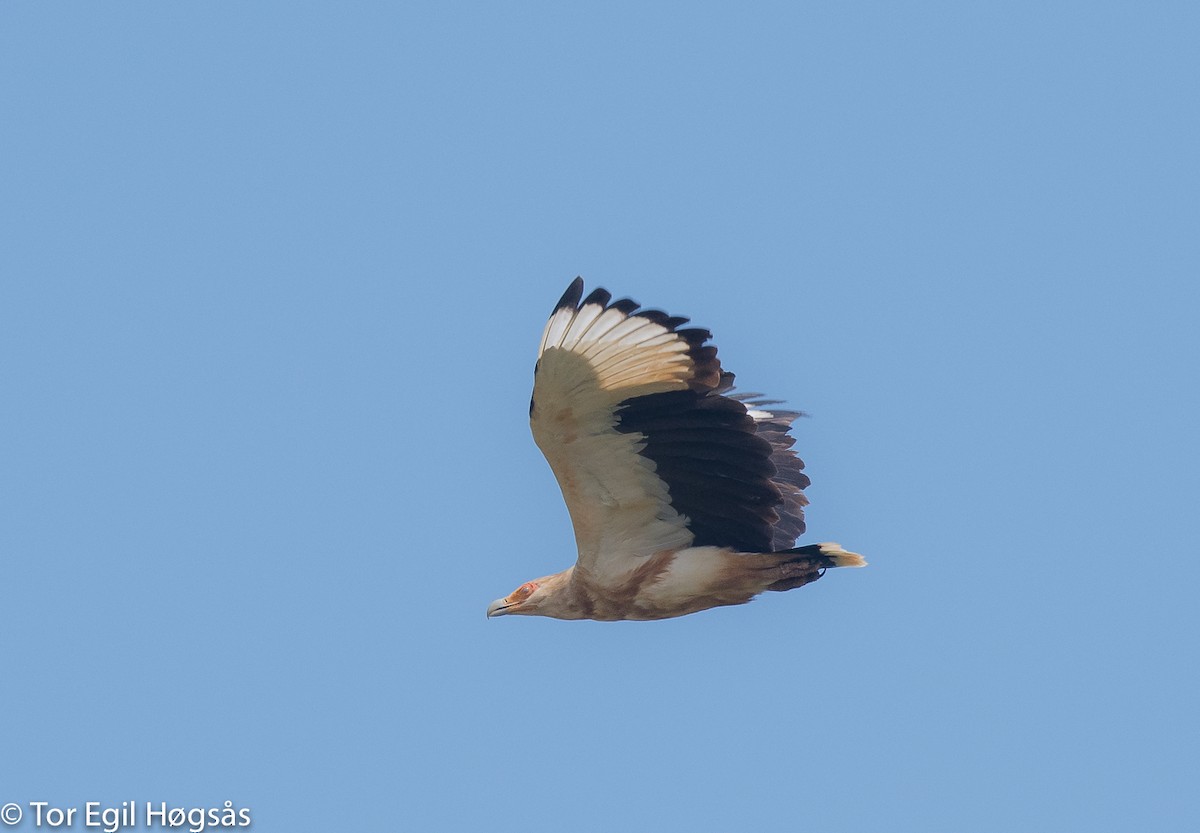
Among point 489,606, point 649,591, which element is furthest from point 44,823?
point 649,591

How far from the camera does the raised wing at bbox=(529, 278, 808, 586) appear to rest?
10.6 m

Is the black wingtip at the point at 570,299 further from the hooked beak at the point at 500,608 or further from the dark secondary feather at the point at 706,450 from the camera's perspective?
the hooked beak at the point at 500,608

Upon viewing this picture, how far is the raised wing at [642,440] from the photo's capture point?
34.8 feet

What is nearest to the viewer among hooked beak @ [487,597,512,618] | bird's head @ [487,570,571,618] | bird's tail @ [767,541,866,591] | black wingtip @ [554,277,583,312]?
black wingtip @ [554,277,583,312]

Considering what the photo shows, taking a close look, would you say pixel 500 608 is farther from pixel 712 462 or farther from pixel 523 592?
pixel 712 462

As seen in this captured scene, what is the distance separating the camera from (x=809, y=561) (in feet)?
38.2

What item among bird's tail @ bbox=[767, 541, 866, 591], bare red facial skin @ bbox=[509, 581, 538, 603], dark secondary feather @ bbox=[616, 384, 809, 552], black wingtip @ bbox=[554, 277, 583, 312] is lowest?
bird's tail @ bbox=[767, 541, 866, 591]

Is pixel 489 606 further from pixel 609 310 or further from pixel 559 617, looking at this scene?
pixel 609 310

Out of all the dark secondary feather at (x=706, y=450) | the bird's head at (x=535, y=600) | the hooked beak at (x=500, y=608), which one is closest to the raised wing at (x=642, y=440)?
the dark secondary feather at (x=706, y=450)

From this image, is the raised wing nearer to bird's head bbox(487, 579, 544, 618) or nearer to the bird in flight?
the bird in flight

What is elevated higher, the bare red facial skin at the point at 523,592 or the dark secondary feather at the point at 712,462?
the dark secondary feather at the point at 712,462

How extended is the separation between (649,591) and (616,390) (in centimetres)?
193

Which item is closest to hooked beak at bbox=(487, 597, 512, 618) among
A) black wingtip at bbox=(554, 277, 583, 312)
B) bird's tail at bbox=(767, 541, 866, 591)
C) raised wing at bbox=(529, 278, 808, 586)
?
raised wing at bbox=(529, 278, 808, 586)

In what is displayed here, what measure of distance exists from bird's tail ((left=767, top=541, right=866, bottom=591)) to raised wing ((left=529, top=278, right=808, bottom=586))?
8.0 inches
